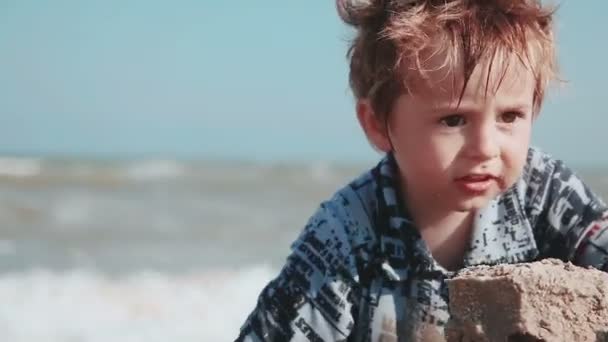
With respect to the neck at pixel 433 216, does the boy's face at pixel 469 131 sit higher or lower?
higher

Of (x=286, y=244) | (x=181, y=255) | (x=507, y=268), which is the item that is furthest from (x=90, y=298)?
(x=507, y=268)

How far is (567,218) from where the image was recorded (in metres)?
2.48

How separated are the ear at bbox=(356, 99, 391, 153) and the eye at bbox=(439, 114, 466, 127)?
260 mm

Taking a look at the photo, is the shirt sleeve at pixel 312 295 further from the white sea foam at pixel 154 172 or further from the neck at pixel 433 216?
the white sea foam at pixel 154 172

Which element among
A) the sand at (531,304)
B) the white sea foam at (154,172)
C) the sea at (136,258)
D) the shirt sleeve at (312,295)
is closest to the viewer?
the sand at (531,304)

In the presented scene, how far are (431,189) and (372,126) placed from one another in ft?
0.78

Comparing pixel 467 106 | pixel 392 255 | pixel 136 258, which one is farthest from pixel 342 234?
pixel 136 258

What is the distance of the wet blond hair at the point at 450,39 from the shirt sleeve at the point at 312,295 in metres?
0.36

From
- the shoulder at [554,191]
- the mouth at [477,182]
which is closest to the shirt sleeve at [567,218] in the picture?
the shoulder at [554,191]

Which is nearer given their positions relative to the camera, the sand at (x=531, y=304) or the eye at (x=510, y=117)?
the sand at (x=531, y=304)

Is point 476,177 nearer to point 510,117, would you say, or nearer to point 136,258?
point 510,117

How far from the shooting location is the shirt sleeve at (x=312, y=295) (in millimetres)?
2387

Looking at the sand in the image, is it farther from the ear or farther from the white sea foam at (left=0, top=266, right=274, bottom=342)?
the white sea foam at (left=0, top=266, right=274, bottom=342)

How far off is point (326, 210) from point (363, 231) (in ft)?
0.40
